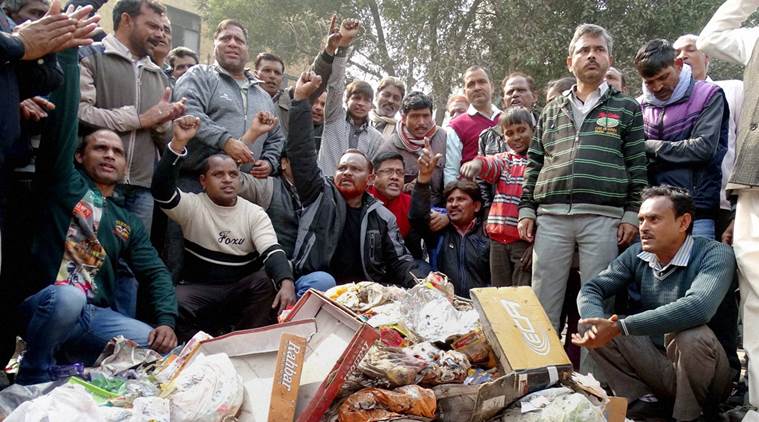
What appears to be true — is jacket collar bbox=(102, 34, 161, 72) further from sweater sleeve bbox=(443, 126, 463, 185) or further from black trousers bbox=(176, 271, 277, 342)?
sweater sleeve bbox=(443, 126, 463, 185)

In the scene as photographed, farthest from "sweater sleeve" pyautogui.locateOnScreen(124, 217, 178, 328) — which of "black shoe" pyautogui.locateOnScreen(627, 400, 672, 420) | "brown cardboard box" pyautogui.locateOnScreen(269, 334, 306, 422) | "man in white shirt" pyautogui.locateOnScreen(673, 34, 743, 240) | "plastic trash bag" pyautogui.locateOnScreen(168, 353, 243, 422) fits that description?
"man in white shirt" pyautogui.locateOnScreen(673, 34, 743, 240)

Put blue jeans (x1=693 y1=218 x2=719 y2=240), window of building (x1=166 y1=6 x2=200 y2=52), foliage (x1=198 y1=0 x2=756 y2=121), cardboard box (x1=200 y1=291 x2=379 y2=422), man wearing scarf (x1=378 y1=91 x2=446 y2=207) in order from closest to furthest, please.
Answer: cardboard box (x1=200 y1=291 x2=379 y2=422), blue jeans (x1=693 y1=218 x2=719 y2=240), man wearing scarf (x1=378 y1=91 x2=446 y2=207), foliage (x1=198 y1=0 x2=756 y2=121), window of building (x1=166 y1=6 x2=200 y2=52)

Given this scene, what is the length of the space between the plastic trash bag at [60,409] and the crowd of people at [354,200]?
94 centimetres

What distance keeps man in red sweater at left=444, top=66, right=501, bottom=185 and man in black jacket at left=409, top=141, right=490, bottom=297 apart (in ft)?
0.92

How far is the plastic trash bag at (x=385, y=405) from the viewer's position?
2.74m

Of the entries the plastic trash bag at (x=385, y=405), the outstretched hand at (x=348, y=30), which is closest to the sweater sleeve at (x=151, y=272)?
the plastic trash bag at (x=385, y=405)

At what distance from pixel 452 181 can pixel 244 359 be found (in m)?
2.79

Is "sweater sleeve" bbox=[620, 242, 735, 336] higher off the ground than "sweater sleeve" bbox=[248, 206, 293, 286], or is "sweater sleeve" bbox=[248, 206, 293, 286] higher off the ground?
"sweater sleeve" bbox=[620, 242, 735, 336]

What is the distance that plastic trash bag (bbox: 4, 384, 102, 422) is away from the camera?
2330mm

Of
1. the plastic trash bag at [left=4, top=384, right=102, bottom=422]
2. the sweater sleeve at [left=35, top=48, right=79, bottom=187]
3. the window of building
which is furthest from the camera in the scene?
the window of building

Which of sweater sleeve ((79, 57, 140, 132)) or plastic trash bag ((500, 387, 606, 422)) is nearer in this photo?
plastic trash bag ((500, 387, 606, 422))

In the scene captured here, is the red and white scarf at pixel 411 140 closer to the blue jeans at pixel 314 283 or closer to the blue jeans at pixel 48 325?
the blue jeans at pixel 314 283

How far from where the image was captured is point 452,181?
5.30 m

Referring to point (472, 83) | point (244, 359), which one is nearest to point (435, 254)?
point (472, 83)
